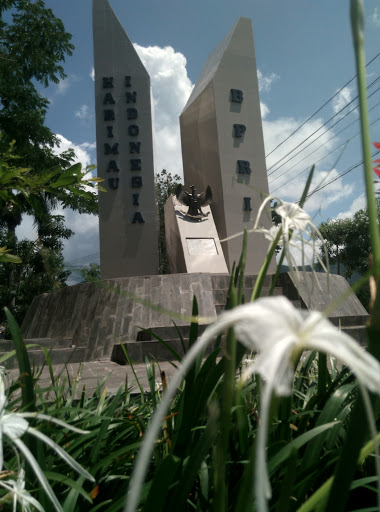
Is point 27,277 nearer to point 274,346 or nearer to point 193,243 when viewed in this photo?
point 193,243

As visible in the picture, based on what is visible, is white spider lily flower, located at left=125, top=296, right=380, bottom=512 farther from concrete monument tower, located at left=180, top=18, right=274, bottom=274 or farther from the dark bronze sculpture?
concrete monument tower, located at left=180, top=18, right=274, bottom=274

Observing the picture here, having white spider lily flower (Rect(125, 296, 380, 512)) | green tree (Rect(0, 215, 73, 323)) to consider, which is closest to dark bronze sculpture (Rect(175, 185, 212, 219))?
green tree (Rect(0, 215, 73, 323))

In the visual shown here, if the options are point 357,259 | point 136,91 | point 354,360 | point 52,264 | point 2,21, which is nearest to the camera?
point 354,360

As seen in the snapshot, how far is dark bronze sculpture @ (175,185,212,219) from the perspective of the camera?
12.0 meters

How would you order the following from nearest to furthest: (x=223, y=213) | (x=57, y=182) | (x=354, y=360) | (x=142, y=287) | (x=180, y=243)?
(x=354, y=360)
(x=57, y=182)
(x=142, y=287)
(x=180, y=243)
(x=223, y=213)

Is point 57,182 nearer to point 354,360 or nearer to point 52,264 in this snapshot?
point 354,360

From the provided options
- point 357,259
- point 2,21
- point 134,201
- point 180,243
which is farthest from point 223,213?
point 357,259

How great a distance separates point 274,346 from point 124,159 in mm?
12906

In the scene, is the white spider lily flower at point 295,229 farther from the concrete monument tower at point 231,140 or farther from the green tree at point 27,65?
the concrete monument tower at point 231,140

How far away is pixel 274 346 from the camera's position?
0.29 meters

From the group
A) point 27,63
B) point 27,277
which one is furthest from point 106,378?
point 27,277

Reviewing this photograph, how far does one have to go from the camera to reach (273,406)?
335mm

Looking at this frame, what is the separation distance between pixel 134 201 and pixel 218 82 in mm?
4658

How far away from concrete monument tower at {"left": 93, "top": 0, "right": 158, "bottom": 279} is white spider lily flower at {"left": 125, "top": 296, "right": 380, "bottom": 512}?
477 inches
